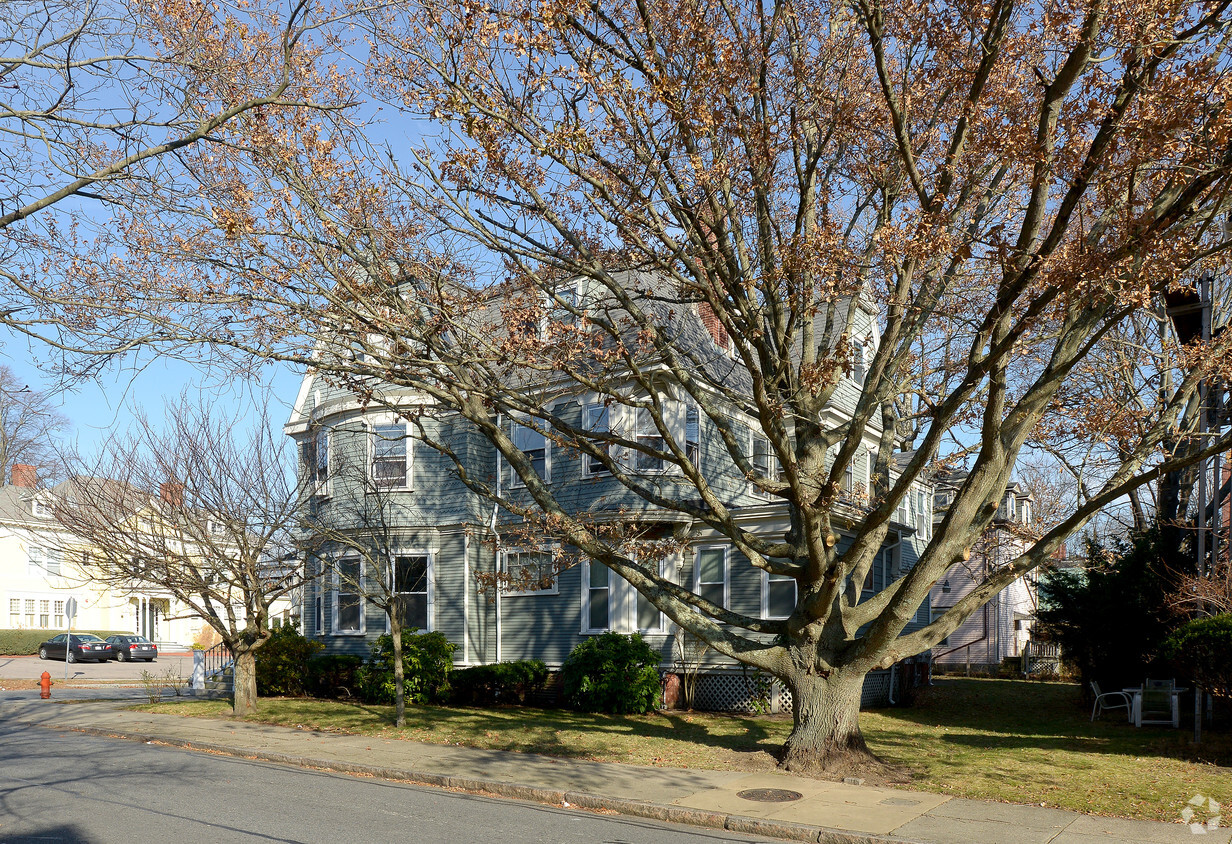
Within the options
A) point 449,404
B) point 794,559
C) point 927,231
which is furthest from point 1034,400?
point 449,404

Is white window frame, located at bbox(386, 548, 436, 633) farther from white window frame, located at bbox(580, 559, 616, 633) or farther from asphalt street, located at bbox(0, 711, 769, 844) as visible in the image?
asphalt street, located at bbox(0, 711, 769, 844)

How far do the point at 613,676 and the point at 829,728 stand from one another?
7.27m

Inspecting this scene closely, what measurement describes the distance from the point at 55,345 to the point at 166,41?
302 cm

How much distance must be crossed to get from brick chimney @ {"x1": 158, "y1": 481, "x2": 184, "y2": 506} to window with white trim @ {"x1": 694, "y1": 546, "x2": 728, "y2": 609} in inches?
407

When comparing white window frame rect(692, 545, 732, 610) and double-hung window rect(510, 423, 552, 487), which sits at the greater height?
double-hung window rect(510, 423, 552, 487)

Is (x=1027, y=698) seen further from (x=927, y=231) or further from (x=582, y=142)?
(x=582, y=142)

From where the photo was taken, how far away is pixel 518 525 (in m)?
20.0

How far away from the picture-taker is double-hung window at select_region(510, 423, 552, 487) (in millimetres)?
21828

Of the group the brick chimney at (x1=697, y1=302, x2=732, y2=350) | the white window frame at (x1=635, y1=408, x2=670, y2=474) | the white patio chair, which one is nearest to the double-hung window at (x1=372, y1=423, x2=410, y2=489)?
the white window frame at (x1=635, y1=408, x2=670, y2=474)

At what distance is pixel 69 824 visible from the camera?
866 centimetres

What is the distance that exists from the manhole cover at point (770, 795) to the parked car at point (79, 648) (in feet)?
127

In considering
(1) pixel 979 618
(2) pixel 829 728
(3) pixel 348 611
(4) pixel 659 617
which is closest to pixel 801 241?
(2) pixel 829 728

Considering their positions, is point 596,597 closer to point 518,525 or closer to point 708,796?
point 518,525

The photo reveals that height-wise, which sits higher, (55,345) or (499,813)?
(55,345)
